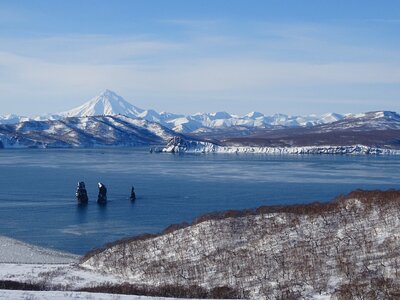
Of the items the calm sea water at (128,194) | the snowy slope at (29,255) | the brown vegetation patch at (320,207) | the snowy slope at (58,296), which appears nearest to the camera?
the snowy slope at (58,296)

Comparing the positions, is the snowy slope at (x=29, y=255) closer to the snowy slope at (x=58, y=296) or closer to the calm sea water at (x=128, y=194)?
the calm sea water at (x=128, y=194)

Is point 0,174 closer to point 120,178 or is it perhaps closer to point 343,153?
point 120,178

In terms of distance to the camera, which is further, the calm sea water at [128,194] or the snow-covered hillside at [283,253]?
the calm sea water at [128,194]

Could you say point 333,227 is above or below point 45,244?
above

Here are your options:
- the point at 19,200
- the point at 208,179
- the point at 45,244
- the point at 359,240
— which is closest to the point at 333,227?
the point at 359,240

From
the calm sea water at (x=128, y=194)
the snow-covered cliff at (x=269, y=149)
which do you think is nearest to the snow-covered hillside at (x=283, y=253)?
the calm sea water at (x=128, y=194)

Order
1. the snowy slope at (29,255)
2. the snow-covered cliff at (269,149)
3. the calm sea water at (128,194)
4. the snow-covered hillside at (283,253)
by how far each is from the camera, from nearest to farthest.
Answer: the snow-covered hillside at (283,253)
the snowy slope at (29,255)
the calm sea water at (128,194)
the snow-covered cliff at (269,149)

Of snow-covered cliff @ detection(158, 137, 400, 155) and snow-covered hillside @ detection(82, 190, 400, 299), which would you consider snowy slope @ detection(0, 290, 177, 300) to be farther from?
snow-covered cliff @ detection(158, 137, 400, 155)

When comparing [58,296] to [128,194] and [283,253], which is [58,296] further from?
[128,194]
